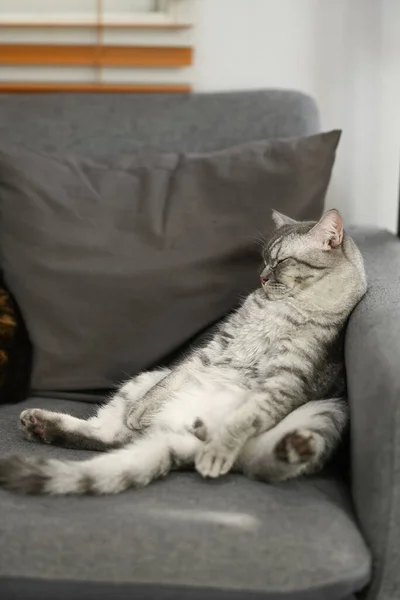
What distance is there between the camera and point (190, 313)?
66.2 inches

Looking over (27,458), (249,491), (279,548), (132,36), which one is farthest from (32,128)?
(279,548)

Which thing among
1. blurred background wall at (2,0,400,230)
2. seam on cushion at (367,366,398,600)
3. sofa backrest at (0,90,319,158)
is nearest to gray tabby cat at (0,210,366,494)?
seam on cushion at (367,366,398,600)

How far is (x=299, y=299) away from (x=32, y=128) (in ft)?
2.76

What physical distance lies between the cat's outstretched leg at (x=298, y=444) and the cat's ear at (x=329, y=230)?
30 centimetres

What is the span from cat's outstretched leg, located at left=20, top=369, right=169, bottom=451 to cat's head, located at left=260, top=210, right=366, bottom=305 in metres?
0.37

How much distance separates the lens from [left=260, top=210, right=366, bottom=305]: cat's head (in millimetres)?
1495

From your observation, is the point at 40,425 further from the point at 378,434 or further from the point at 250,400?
the point at 378,434

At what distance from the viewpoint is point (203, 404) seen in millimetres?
1507

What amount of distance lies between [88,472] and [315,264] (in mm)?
595

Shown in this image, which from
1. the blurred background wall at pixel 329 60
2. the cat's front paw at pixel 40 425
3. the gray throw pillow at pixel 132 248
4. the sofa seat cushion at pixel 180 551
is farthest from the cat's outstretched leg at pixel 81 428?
the blurred background wall at pixel 329 60

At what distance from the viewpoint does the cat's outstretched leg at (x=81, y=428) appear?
145cm

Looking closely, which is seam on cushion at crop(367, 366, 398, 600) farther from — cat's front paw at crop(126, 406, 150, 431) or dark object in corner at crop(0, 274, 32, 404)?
dark object in corner at crop(0, 274, 32, 404)

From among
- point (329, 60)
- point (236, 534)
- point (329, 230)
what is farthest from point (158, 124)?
point (236, 534)

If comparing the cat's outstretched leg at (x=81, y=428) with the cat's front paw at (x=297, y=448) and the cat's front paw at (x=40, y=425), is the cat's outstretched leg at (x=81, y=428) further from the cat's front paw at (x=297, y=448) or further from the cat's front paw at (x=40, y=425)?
the cat's front paw at (x=297, y=448)
